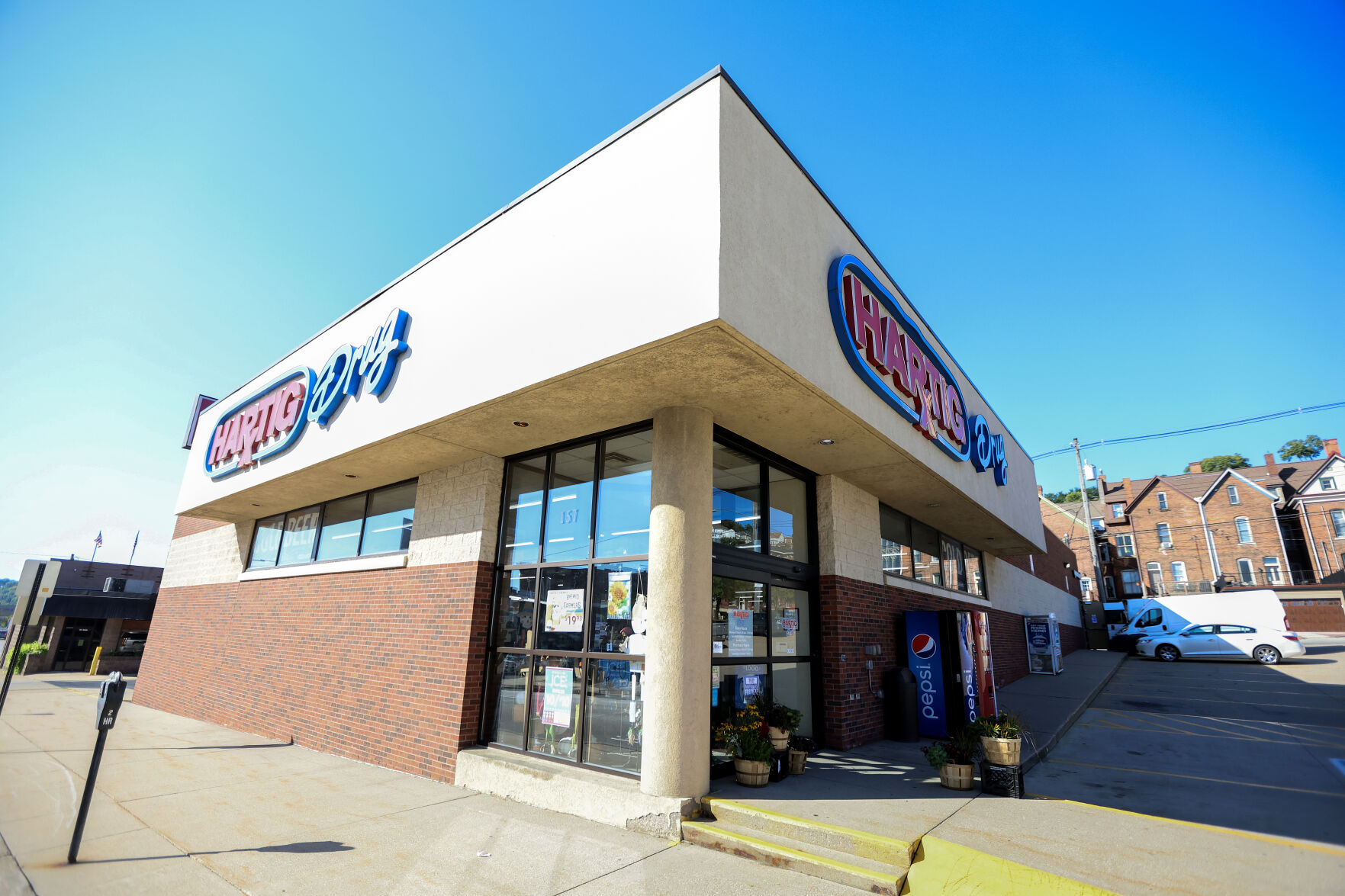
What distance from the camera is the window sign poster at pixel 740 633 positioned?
7.17 metres

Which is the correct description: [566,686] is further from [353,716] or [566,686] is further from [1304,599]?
[1304,599]

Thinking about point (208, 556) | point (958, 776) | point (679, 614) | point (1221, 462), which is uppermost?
point (1221, 462)

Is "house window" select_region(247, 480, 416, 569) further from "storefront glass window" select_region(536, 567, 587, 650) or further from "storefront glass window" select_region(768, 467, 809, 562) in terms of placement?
"storefront glass window" select_region(768, 467, 809, 562)

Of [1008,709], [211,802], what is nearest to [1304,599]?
[1008,709]

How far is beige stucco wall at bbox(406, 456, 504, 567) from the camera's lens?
844 centimetres

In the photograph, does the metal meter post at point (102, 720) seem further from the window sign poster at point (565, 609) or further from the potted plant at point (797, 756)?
the potted plant at point (797, 756)

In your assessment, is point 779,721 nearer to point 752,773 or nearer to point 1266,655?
point 752,773

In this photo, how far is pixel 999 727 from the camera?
6641mm

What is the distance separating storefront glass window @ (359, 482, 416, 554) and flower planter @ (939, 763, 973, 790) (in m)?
7.91

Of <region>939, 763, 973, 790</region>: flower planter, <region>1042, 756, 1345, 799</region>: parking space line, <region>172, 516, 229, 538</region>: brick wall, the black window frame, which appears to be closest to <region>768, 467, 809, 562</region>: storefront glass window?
<region>939, 763, 973, 790</region>: flower planter

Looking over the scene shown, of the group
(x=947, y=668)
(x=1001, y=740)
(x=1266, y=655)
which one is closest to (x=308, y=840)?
(x=1001, y=740)

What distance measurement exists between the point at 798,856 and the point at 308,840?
443cm

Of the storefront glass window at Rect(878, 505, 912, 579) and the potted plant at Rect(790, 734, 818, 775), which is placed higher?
the storefront glass window at Rect(878, 505, 912, 579)

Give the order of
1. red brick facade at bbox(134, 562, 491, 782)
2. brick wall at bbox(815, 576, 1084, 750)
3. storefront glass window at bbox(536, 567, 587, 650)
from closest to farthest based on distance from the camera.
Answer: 1. storefront glass window at bbox(536, 567, 587, 650)
2. red brick facade at bbox(134, 562, 491, 782)
3. brick wall at bbox(815, 576, 1084, 750)
